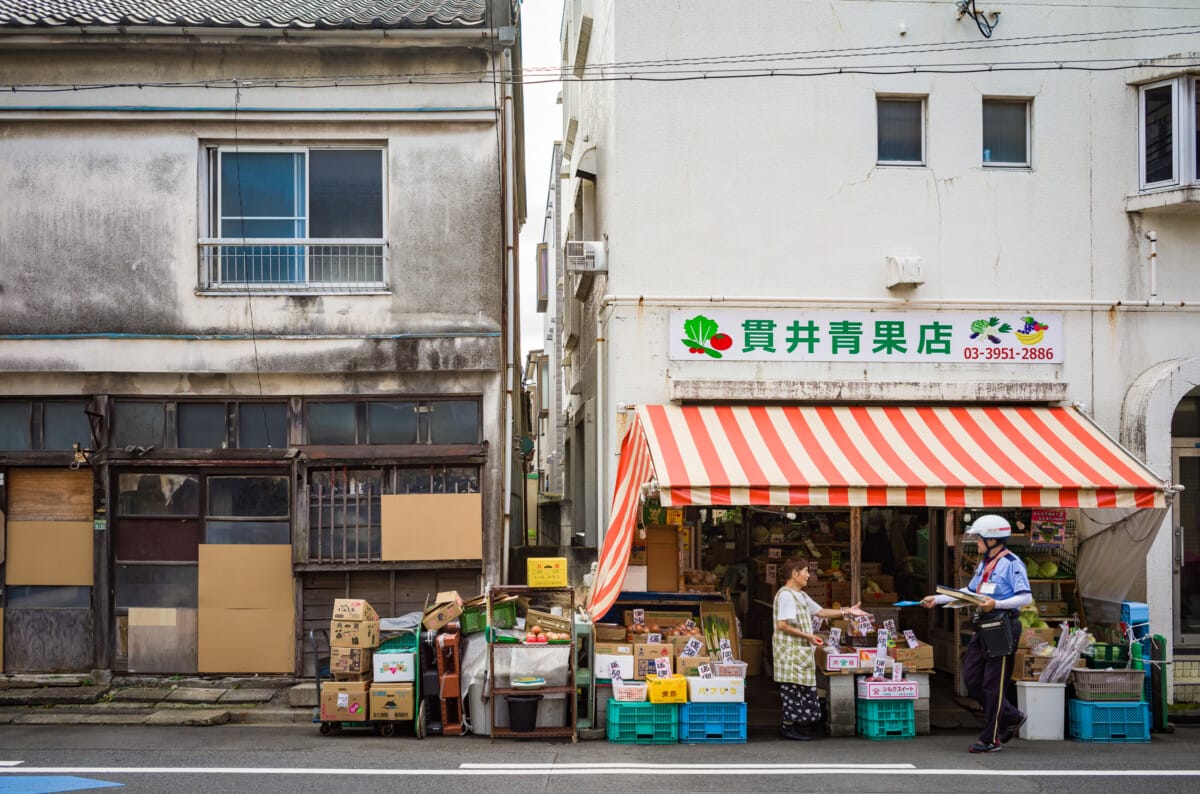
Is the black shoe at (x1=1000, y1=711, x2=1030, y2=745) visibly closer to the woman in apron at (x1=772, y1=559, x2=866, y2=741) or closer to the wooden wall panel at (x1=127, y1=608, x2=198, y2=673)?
the woman in apron at (x1=772, y1=559, x2=866, y2=741)

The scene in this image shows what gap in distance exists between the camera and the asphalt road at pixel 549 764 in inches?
343

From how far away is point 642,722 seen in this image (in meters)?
10.5

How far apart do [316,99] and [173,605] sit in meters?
6.28

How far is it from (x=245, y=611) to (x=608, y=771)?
5696mm

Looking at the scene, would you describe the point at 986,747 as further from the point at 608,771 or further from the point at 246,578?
the point at 246,578

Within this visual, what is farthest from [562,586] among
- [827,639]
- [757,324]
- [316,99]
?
[316,99]

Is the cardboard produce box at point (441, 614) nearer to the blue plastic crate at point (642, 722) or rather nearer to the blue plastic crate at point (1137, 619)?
the blue plastic crate at point (642, 722)

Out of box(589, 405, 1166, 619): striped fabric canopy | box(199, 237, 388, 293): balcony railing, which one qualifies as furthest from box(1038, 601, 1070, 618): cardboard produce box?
box(199, 237, 388, 293): balcony railing

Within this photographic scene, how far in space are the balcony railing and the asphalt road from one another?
5.29 meters

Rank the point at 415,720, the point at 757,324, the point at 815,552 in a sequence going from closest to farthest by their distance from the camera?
the point at 415,720 < the point at 757,324 < the point at 815,552

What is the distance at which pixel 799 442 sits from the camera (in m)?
11.6

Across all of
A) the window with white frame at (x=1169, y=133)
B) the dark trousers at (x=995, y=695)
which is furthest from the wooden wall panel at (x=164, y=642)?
the window with white frame at (x=1169, y=133)

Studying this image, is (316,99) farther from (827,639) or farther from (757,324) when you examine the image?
(827,639)

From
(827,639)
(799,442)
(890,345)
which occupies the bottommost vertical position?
(827,639)
